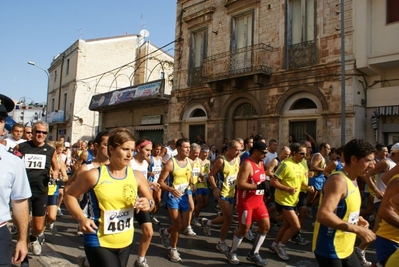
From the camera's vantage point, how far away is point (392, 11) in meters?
12.6

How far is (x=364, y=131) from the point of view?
13.2 meters

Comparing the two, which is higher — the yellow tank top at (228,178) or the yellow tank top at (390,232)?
the yellow tank top at (228,178)

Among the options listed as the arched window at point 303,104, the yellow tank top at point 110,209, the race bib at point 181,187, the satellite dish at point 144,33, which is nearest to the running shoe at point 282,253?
the race bib at point 181,187

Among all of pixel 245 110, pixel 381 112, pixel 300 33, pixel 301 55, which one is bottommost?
pixel 381 112

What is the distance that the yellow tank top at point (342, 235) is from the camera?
311cm

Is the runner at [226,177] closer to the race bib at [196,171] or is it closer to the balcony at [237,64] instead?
the race bib at [196,171]

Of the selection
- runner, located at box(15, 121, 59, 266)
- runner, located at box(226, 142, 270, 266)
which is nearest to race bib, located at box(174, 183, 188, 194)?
runner, located at box(226, 142, 270, 266)

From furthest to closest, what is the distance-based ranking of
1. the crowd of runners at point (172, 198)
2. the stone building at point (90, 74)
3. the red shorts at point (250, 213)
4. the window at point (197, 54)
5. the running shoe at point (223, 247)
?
1. the stone building at point (90, 74)
2. the window at point (197, 54)
3. the running shoe at point (223, 247)
4. the red shorts at point (250, 213)
5. the crowd of runners at point (172, 198)

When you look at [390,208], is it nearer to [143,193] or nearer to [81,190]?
[143,193]

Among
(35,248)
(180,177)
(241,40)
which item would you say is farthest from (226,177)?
(241,40)

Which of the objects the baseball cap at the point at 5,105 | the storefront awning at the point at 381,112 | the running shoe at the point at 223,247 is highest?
the storefront awning at the point at 381,112

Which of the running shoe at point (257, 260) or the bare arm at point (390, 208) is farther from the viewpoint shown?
the running shoe at point (257, 260)

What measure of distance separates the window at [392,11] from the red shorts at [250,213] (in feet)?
34.7

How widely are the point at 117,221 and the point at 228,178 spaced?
3.89 m
